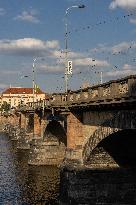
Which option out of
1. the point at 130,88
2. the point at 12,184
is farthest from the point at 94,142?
the point at 12,184

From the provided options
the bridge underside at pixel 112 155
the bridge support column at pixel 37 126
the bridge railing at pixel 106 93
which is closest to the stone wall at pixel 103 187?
the bridge underside at pixel 112 155

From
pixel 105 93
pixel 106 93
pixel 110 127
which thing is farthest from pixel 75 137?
pixel 106 93

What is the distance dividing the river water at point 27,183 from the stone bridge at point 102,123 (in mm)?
5994

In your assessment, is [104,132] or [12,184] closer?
[104,132]

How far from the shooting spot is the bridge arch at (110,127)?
23.5m

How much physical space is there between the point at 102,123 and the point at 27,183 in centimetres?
1905

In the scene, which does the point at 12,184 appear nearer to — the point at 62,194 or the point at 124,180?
the point at 62,194

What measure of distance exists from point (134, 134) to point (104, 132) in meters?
2.10

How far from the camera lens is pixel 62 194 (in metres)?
32.0

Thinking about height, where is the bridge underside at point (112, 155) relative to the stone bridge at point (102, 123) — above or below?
below

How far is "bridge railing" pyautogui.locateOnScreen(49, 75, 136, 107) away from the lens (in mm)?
22312

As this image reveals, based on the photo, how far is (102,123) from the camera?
28.0 metres

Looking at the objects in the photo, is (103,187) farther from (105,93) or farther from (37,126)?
(37,126)

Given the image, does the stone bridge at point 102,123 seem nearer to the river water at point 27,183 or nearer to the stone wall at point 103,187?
the stone wall at point 103,187
